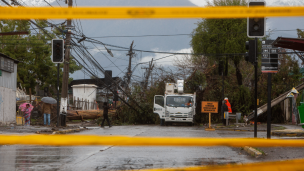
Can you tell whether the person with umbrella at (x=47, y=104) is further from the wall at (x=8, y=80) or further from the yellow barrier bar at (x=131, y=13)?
the yellow barrier bar at (x=131, y=13)

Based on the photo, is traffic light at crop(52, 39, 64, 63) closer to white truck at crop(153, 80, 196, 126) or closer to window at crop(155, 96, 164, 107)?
white truck at crop(153, 80, 196, 126)

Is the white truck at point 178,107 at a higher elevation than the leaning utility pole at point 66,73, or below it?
below

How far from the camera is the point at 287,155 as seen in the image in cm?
812

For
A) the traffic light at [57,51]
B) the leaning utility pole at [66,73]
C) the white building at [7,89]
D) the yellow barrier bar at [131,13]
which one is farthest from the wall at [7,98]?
the yellow barrier bar at [131,13]

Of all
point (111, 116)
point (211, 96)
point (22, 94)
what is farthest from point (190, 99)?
point (22, 94)

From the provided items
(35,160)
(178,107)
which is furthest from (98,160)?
(178,107)

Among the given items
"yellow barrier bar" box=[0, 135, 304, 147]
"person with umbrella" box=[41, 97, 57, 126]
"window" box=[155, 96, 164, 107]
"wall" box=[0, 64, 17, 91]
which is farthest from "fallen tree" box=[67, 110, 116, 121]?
"yellow barrier bar" box=[0, 135, 304, 147]

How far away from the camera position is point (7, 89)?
2150cm

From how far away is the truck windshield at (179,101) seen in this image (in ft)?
83.0

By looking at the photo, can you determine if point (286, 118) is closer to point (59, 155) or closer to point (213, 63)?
point (213, 63)

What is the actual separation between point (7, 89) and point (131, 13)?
20528 mm

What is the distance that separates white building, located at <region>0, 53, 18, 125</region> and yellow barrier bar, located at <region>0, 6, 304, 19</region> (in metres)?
19.0

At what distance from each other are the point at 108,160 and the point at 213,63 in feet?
85.1

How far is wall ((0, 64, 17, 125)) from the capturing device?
2069 centimetres
